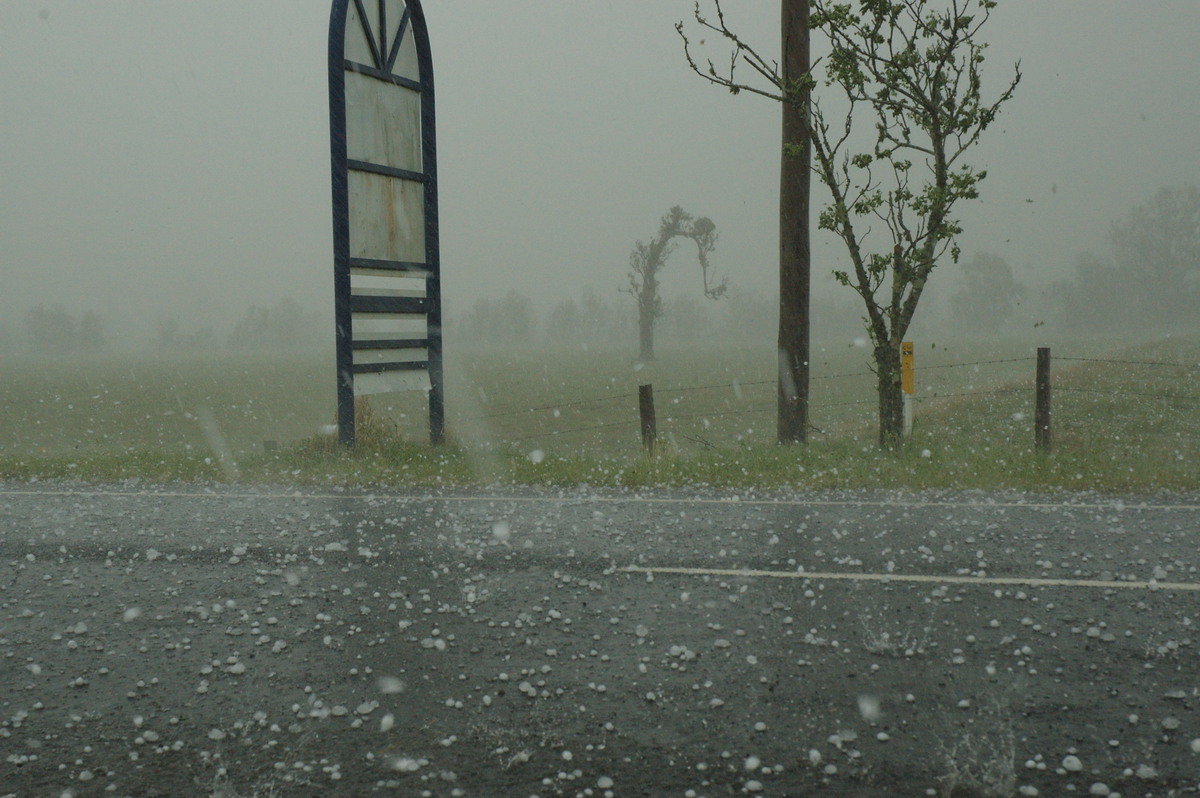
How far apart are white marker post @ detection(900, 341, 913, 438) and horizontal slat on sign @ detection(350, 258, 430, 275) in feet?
24.3

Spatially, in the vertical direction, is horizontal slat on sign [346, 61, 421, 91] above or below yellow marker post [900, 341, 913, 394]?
above

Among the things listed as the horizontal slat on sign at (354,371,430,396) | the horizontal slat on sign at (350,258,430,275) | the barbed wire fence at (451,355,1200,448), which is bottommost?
the barbed wire fence at (451,355,1200,448)

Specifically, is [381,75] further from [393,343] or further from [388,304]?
[393,343]

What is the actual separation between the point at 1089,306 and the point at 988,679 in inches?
5612

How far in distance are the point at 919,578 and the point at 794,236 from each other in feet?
26.9

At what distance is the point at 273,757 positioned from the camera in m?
4.07

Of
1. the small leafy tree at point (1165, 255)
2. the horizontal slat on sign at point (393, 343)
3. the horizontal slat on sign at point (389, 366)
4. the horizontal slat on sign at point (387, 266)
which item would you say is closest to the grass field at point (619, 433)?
the horizontal slat on sign at point (389, 366)

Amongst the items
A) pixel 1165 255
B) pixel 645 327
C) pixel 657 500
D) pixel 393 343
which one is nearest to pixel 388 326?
pixel 393 343

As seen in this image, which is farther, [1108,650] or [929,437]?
[929,437]

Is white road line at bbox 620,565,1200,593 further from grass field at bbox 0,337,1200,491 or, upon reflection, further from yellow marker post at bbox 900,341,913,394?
yellow marker post at bbox 900,341,913,394

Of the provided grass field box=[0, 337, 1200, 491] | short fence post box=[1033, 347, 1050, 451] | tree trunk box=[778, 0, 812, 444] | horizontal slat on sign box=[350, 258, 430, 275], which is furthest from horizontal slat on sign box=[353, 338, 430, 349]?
short fence post box=[1033, 347, 1050, 451]

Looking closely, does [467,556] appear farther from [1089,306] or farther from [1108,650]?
[1089,306]

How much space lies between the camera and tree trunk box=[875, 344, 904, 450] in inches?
540

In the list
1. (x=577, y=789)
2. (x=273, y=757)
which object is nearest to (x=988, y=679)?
(x=577, y=789)
